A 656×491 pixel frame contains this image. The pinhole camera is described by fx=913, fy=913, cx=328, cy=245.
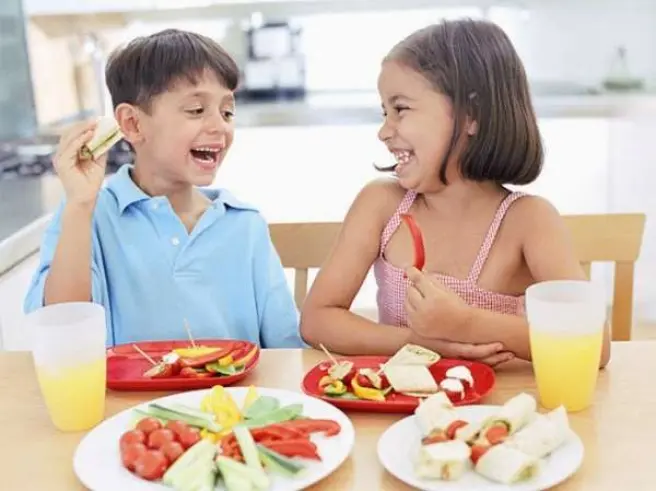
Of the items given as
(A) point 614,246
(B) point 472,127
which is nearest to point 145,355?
(B) point 472,127

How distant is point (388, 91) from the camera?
137 cm

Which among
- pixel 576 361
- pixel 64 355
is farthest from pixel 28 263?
pixel 576 361

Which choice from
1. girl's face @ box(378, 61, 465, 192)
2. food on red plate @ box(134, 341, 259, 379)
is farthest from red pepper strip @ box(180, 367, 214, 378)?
girl's face @ box(378, 61, 465, 192)

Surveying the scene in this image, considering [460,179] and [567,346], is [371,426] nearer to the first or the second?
[567,346]

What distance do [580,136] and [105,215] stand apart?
2096 mm

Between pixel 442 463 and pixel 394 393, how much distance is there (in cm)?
22

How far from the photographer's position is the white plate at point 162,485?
845 mm

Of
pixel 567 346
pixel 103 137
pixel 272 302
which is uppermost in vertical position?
pixel 103 137

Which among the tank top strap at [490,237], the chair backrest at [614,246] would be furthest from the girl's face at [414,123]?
the chair backrest at [614,246]

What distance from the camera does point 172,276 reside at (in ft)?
4.72

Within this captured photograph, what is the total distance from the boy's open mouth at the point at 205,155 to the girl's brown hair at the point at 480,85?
312mm

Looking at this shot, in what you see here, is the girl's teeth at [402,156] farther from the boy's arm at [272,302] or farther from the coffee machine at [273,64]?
the coffee machine at [273,64]

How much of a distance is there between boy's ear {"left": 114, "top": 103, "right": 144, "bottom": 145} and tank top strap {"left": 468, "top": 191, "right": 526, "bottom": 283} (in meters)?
0.57

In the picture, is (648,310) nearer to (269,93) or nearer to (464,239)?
(269,93)
